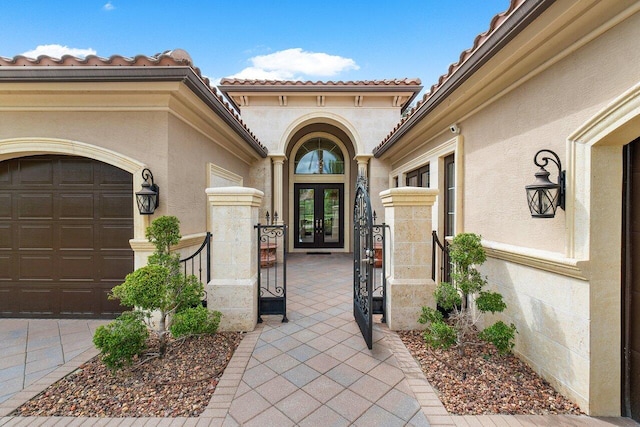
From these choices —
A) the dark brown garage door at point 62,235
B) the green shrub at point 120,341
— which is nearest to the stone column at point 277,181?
the dark brown garage door at point 62,235

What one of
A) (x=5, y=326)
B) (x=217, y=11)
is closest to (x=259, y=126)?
(x=217, y=11)

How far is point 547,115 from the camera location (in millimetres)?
2588

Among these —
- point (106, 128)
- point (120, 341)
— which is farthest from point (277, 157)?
point (120, 341)

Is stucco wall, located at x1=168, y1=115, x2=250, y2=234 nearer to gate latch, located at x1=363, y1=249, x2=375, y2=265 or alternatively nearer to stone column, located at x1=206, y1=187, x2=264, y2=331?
stone column, located at x1=206, y1=187, x2=264, y2=331

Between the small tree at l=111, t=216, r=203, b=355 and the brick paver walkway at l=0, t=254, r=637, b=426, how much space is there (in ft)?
2.95

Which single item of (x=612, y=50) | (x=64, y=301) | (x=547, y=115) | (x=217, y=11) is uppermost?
(x=217, y=11)

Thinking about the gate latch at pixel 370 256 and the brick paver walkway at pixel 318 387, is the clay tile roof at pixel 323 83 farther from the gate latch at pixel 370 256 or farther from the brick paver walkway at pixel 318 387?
the brick paver walkway at pixel 318 387

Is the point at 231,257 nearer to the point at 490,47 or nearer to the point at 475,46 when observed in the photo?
the point at 490,47

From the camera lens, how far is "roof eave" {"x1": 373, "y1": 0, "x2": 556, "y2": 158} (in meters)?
2.22

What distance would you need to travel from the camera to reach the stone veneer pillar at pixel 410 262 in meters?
3.62

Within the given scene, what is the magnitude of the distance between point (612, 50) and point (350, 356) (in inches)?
142

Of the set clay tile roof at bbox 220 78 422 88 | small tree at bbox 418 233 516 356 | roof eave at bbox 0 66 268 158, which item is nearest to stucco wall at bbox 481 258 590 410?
small tree at bbox 418 233 516 356

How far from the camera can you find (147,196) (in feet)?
11.8

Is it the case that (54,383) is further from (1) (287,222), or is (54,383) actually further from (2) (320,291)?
(1) (287,222)
